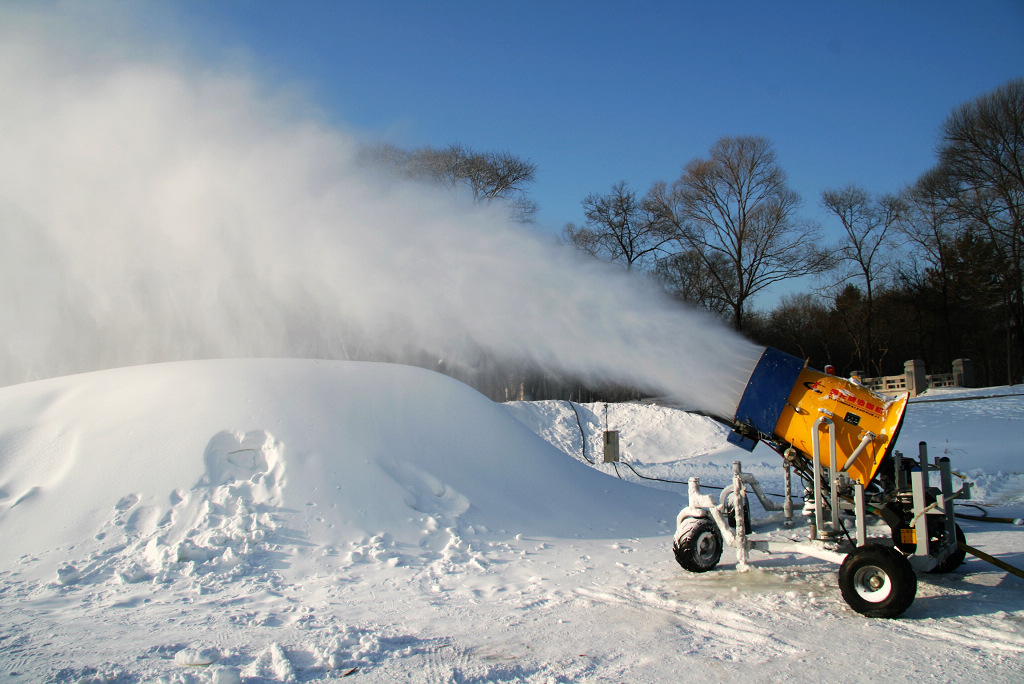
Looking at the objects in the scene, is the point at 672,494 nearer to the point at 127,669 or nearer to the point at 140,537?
the point at 140,537

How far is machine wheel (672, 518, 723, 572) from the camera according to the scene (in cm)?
556

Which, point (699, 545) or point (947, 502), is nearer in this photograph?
point (947, 502)

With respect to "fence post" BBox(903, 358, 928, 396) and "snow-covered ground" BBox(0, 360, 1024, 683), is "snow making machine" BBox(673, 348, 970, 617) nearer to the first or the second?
"snow-covered ground" BBox(0, 360, 1024, 683)

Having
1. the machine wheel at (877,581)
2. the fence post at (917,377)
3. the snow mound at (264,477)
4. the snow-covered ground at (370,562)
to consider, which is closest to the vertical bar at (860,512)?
the machine wheel at (877,581)

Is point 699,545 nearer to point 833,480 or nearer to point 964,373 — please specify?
point 833,480

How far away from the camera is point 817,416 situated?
5234 millimetres

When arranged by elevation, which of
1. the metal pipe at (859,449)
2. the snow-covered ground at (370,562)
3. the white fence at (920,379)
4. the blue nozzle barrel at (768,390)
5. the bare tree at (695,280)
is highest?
the bare tree at (695,280)

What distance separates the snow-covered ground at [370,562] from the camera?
3.64m

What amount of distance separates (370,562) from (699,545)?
9.25 ft

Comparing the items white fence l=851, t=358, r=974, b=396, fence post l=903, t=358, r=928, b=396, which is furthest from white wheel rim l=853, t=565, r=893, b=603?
fence post l=903, t=358, r=928, b=396

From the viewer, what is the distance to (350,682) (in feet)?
11.0

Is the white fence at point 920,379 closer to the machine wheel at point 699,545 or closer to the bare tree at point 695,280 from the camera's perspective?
the bare tree at point 695,280

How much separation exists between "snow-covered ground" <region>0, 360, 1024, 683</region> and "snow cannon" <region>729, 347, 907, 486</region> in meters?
0.78

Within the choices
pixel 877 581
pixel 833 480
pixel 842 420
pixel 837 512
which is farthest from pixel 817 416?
pixel 877 581
